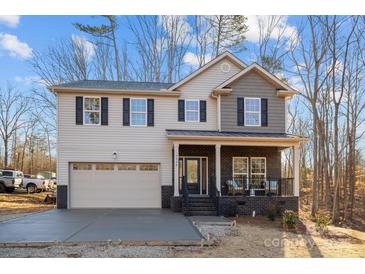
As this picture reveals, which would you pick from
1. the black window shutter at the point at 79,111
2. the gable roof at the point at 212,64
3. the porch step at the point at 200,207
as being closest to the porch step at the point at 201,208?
the porch step at the point at 200,207

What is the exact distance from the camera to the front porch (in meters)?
14.4

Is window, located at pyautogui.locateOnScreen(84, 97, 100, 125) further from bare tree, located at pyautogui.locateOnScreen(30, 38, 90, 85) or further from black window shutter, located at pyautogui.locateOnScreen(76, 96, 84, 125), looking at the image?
bare tree, located at pyautogui.locateOnScreen(30, 38, 90, 85)

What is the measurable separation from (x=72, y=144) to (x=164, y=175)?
463 cm

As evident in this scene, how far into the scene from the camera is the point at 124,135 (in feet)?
50.2

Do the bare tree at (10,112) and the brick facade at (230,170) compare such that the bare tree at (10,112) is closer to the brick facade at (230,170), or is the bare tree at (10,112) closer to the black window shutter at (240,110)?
the brick facade at (230,170)

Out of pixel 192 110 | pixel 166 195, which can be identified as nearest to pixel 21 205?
pixel 166 195

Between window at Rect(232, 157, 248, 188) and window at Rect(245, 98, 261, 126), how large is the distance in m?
1.85

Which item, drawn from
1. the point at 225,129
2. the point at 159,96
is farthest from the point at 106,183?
the point at 225,129

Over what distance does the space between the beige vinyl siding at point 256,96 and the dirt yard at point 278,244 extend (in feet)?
18.7

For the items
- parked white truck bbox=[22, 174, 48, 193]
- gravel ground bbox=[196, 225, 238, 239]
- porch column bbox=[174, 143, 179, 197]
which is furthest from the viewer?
parked white truck bbox=[22, 174, 48, 193]

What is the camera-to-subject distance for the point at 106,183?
50.3ft

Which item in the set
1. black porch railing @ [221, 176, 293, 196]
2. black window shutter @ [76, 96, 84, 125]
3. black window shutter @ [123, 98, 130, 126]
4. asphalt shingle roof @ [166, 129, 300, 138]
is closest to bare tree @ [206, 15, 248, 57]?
asphalt shingle roof @ [166, 129, 300, 138]
